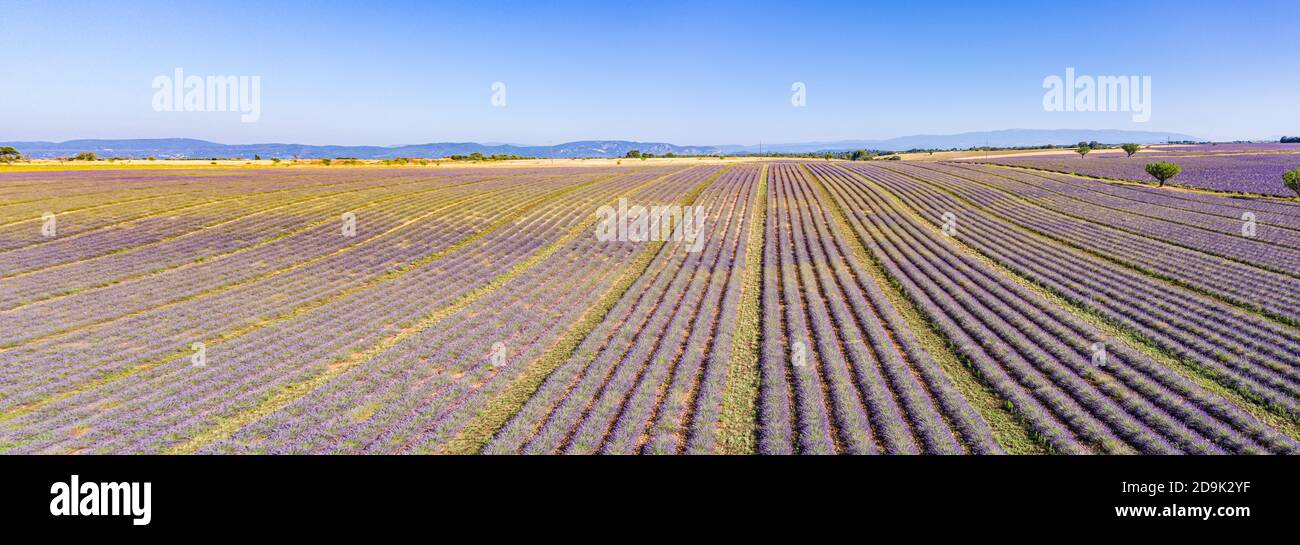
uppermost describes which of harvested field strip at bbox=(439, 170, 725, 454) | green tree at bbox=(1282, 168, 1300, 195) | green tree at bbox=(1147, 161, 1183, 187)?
green tree at bbox=(1147, 161, 1183, 187)

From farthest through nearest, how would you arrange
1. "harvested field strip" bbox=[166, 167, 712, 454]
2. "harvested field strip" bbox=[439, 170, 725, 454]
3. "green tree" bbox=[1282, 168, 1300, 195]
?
"green tree" bbox=[1282, 168, 1300, 195]
"harvested field strip" bbox=[439, 170, 725, 454]
"harvested field strip" bbox=[166, 167, 712, 454]

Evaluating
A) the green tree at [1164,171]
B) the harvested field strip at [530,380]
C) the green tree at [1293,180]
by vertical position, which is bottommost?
the harvested field strip at [530,380]

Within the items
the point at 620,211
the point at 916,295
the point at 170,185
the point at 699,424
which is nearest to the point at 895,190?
the point at 620,211

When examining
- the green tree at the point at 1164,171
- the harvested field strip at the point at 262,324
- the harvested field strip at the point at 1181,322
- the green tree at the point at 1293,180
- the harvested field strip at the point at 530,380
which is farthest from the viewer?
the green tree at the point at 1164,171

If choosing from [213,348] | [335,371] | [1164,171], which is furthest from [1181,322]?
[1164,171]

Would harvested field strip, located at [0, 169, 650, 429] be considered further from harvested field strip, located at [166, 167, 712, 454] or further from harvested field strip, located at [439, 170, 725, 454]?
harvested field strip, located at [439, 170, 725, 454]

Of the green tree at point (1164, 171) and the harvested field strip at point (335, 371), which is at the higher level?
the green tree at point (1164, 171)

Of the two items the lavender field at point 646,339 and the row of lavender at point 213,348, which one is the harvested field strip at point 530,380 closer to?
the lavender field at point 646,339

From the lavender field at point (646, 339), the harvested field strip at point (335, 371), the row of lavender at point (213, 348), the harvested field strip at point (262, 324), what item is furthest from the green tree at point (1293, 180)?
the harvested field strip at point (262, 324)

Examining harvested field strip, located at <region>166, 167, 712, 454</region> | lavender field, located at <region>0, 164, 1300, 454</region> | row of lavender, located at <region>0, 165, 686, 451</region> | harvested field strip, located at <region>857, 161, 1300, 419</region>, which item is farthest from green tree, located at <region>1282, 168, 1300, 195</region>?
row of lavender, located at <region>0, 165, 686, 451</region>
